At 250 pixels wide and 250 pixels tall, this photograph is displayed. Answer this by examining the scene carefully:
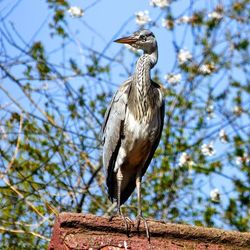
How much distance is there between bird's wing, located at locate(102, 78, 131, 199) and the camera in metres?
5.64

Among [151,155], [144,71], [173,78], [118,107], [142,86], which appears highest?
[173,78]

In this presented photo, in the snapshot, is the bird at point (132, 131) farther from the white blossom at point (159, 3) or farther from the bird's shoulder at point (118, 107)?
the white blossom at point (159, 3)

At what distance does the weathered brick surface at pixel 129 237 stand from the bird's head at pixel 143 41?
2.18m

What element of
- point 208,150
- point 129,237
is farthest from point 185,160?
point 129,237

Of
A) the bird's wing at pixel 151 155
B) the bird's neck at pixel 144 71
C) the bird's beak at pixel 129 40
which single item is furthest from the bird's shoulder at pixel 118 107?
the bird's beak at pixel 129 40

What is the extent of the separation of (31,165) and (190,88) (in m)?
2.08

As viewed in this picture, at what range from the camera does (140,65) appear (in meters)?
5.93

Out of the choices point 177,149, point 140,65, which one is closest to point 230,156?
point 177,149

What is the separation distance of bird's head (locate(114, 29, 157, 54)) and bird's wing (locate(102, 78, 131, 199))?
15.3 inches

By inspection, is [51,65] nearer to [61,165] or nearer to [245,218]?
[61,165]

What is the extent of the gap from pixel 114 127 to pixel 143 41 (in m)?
0.83

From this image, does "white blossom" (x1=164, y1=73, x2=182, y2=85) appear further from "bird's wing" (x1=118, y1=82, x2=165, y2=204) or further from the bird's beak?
"bird's wing" (x1=118, y1=82, x2=165, y2=204)

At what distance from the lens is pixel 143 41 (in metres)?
6.07

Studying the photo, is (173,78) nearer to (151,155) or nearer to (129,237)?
(151,155)
